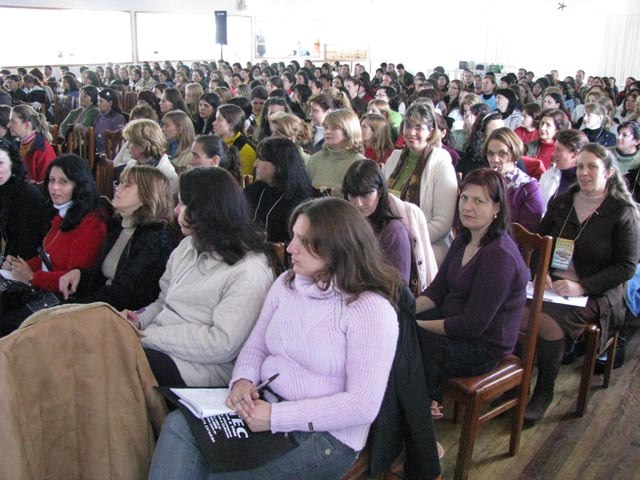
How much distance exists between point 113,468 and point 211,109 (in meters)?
5.13

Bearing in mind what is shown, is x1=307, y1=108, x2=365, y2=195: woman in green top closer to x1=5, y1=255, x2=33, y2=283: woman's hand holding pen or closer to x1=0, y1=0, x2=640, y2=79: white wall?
x1=5, y1=255, x2=33, y2=283: woman's hand holding pen

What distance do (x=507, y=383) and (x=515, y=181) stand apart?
139cm

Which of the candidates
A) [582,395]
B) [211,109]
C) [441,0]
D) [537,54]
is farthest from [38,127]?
[441,0]

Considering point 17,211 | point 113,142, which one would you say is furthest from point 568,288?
point 113,142

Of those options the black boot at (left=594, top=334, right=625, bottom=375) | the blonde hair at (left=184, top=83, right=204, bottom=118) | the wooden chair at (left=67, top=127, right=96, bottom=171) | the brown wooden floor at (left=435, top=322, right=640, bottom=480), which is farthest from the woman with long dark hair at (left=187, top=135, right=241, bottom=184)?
the blonde hair at (left=184, top=83, right=204, bottom=118)

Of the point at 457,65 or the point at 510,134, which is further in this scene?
the point at 457,65

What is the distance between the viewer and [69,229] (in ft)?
9.02

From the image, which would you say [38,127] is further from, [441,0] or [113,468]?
[441,0]

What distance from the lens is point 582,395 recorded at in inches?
100

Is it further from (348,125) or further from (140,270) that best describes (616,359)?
(140,270)

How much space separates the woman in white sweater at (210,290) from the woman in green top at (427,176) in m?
1.32

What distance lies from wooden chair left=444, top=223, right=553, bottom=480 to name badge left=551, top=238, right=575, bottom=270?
54cm

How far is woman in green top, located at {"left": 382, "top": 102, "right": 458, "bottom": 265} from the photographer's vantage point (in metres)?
3.06

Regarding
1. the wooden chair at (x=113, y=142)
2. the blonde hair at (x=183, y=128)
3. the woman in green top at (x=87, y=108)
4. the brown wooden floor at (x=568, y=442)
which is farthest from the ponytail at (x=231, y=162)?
the woman in green top at (x=87, y=108)
